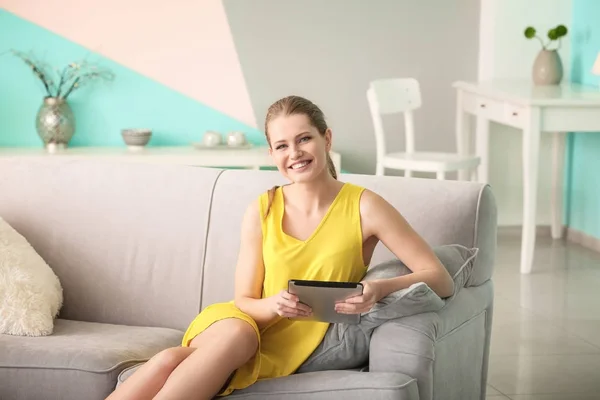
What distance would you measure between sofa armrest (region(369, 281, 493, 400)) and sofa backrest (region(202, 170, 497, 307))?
102 millimetres

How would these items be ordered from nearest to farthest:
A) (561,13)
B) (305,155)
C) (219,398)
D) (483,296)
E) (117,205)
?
1. (219,398)
2. (305,155)
3. (483,296)
4. (117,205)
5. (561,13)

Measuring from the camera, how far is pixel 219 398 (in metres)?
2.34

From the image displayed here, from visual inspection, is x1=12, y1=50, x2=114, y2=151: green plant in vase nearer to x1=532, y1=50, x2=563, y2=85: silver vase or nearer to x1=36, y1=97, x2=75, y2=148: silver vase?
x1=36, y1=97, x2=75, y2=148: silver vase

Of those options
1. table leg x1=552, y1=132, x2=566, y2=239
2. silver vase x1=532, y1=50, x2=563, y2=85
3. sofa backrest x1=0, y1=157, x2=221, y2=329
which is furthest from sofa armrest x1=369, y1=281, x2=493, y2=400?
table leg x1=552, y1=132, x2=566, y2=239

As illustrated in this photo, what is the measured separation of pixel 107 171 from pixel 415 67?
3.10 m

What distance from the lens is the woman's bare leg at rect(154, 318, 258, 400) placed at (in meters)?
2.25

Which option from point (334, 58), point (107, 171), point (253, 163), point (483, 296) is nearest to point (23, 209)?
point (107, 171)

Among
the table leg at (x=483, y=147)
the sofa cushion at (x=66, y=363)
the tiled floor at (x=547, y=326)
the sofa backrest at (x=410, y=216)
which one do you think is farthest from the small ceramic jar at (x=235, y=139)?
the sofa cushion at (x=66, y=363)

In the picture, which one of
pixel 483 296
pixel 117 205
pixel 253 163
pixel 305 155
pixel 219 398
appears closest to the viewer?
pixel 219 398

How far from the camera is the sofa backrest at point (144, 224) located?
2975 mm

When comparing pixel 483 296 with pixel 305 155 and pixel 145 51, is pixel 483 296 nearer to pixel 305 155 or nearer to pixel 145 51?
pixel 305 155

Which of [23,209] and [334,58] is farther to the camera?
[334,58]

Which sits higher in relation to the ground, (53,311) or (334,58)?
(334,58)

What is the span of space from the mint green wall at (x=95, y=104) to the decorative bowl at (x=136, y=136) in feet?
0.59
